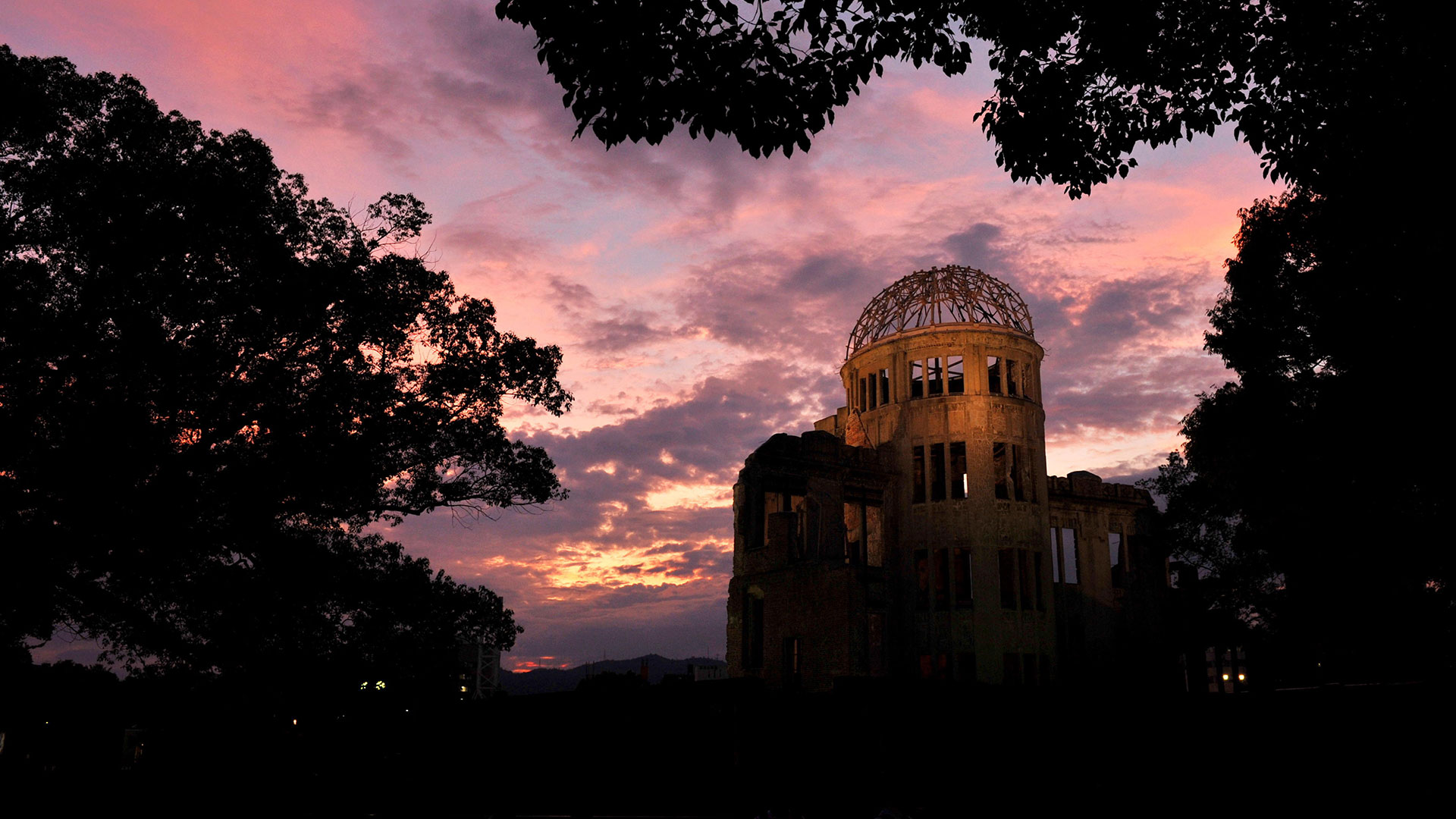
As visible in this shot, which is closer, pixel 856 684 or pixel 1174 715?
pixel 1174 715

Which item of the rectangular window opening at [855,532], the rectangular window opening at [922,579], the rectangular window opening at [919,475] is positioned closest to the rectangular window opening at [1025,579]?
the rectangular window opening at [922,579]

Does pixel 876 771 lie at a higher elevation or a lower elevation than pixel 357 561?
lower

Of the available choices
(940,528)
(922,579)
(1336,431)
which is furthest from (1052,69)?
(922,579)

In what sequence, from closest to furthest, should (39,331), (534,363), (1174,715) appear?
(1174,715)
(39,331)
(534,363)

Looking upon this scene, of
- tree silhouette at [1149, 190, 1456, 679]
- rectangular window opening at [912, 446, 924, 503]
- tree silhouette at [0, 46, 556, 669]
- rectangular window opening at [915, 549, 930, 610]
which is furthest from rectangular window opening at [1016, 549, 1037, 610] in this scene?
tree silhouette at [0, 46, 556, 669]

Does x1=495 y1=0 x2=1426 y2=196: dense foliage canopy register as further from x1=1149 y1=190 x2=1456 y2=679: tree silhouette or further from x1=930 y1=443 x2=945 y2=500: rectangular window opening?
x1=930 y1=443 x2=945 y2=500: rectangular window opening

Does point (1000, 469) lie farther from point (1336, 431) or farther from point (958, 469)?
point (1336, 431)

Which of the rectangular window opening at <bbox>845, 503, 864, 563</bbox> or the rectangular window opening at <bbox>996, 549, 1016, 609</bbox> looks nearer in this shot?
the rectangular window opening at <bbox>996, 549, 1016, 609</bbox>

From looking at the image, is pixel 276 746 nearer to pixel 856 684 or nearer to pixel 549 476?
pixel 549 476

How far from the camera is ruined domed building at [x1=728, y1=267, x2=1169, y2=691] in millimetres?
34312

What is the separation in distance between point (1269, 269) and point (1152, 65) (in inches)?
656

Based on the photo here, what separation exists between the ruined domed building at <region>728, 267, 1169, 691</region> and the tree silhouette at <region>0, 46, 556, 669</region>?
15.7 metres

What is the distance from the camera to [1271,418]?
24.9m

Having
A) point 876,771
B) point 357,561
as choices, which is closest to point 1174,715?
point 876,771
